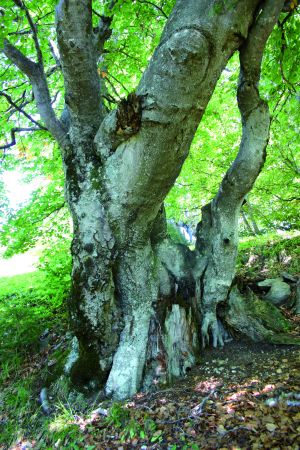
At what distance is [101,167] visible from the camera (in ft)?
10.9

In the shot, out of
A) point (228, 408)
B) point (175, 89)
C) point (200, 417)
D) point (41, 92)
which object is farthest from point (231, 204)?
point (41, 92)

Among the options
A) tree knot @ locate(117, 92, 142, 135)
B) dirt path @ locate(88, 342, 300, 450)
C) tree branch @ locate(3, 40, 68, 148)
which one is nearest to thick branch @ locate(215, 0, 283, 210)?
tree knot @ locate(117, 92, 142, 135)

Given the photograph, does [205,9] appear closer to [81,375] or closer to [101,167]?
[101,167]

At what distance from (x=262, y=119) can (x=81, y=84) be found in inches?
86.5

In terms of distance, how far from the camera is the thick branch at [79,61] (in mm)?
2971

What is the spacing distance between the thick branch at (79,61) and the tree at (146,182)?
0.01 m

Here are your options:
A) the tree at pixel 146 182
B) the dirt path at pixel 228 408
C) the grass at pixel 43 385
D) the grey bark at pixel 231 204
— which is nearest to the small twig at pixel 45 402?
the grass at pixel 43 385

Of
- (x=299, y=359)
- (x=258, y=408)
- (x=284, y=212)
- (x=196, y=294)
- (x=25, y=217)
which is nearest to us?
(x=258, y=408)

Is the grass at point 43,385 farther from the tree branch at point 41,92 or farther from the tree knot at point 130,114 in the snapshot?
the tree branch at point 41,92

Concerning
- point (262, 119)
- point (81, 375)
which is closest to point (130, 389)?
point (81, 375)

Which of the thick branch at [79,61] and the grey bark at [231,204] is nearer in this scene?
the thick branch at [79,61]

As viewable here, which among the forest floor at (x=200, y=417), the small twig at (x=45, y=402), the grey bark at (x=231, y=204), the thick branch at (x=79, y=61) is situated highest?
the thick branch at (x=79, y=61)

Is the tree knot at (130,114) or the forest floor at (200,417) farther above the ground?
the tree knot at (130,114)

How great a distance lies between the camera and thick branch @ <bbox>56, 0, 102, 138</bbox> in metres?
2.97
